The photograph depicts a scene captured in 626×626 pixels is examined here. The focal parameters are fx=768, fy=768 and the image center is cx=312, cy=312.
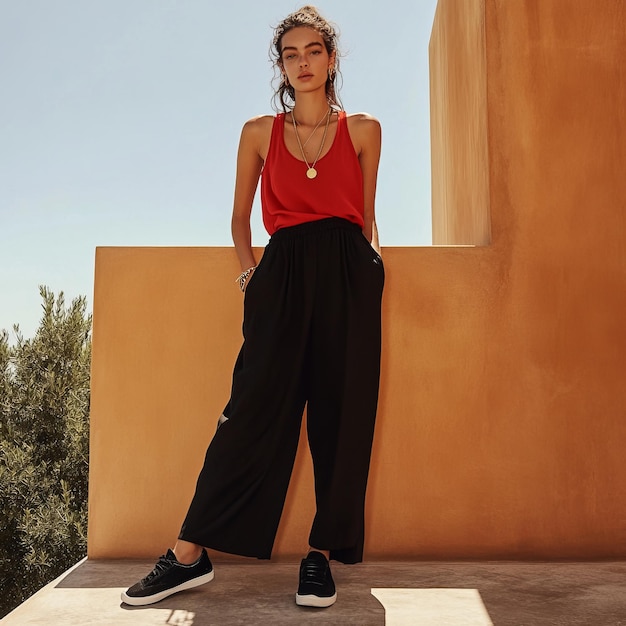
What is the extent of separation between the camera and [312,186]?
2.17 metres

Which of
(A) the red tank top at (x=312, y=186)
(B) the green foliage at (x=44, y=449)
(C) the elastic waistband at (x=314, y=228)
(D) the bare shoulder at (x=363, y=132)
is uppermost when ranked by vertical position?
(D) the bare shoulder at (x=363, y=132)

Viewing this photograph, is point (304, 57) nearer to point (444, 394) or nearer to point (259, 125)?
point (259, 125)

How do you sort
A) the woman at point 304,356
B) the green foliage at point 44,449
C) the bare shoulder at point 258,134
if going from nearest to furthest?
the woman at point 304,356 → the bare shoulder at point 258,134 → the green foliage at point 44,449

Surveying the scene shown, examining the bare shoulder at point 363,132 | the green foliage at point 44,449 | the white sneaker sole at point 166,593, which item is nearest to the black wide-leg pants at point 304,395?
the white sneaker sole at point 166,593

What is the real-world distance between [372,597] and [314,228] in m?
→ 1.00

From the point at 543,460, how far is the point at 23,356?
799 centimetres

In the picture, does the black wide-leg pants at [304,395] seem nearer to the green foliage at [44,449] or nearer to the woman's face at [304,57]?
the woman's face at [304,57]

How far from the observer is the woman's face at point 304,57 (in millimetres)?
2189

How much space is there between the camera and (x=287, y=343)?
2.10 metres

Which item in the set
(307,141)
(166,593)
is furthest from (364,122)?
(166,593)

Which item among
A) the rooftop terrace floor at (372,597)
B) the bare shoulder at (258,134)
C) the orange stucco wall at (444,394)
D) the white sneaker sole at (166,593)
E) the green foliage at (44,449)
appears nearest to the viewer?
the rooftop terrace floor at (372,597)

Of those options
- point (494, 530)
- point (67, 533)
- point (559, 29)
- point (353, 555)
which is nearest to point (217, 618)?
point (353, 555)

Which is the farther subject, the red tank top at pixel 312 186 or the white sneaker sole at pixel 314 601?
the red tank top at pixel 312 186

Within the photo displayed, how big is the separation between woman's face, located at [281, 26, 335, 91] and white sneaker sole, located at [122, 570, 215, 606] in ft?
4.54
